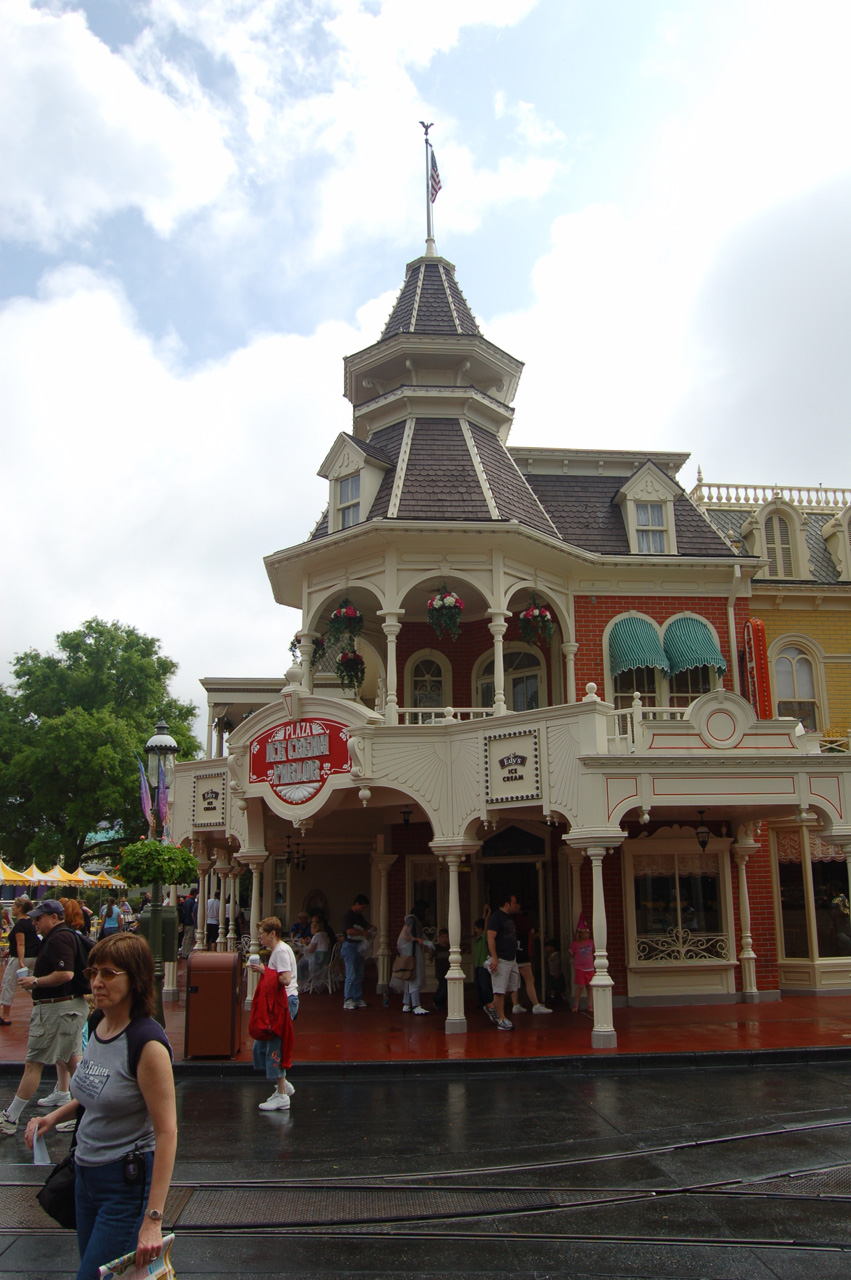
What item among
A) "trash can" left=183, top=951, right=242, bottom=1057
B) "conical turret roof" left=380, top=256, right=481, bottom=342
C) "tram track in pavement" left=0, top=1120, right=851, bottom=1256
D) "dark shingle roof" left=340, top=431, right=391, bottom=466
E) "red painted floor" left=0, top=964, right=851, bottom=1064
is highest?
"conical turret roof" left=380, top=256, right=481, bottom=342

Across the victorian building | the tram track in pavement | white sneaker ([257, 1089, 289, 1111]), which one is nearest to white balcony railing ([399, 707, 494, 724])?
the victorian building

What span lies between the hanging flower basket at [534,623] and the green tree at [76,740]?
74.1 feet

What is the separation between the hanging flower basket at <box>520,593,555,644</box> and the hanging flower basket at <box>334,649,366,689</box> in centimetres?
358

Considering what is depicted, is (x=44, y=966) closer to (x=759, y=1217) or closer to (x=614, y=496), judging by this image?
(x=759, y=1217)

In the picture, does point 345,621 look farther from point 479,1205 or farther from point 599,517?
point 479,1205

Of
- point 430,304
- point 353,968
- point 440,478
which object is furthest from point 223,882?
point 430,304

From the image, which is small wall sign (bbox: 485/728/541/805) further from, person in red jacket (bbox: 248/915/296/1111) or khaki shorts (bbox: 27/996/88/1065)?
khaki shorts (bbox: 27/996/88/1065)

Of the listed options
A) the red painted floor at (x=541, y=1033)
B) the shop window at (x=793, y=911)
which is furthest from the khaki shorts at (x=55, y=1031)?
the shop window at (x=793, y=911)

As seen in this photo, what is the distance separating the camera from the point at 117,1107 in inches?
141

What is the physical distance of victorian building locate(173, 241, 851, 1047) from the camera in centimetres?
1393

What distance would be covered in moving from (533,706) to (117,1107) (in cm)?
1542

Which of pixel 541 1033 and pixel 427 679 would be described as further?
→ pixel 427 679

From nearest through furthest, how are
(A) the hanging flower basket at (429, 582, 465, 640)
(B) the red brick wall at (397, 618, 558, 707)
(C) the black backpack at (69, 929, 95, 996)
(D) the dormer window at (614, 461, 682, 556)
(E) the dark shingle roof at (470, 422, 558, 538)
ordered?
(C) the black backpack at (69, 929, 95, 996)
(A) the hanging flower basket at (429, 582, 465, 640)
(E) the dark shingle roof at (470, 422, 558, 538)
(D) the dormer window at (614, 461, 682, 556)
(B) the red brick wall at (397, 618, 558, 707)

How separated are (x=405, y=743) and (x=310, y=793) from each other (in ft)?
6.35
